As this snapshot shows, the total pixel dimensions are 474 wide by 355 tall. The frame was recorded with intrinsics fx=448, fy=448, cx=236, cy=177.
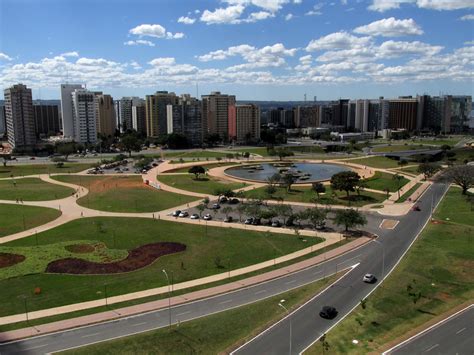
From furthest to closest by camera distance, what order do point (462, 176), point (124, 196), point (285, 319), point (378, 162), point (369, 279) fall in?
point (378, 162) → point (462, 176) → point (124, 196) → point (369, 279) → point (285, 319)

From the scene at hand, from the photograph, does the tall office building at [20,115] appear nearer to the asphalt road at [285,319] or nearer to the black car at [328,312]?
the asphalt road at [285,319]

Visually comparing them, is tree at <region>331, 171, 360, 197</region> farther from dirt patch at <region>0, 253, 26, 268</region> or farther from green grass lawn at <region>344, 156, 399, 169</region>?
dirt patch at <region>0, 253, 26, 268</region>

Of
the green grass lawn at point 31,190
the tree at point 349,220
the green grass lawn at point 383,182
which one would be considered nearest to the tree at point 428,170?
the green grass lawn at point 383,182

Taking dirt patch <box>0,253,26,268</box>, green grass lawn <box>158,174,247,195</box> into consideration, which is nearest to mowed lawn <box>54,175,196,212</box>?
green grass lawn <box>158,174,247,195</box>

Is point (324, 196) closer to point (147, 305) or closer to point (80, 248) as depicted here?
point (80, 248)

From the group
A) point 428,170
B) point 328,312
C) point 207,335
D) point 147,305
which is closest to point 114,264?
point 147,305
